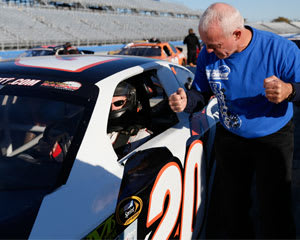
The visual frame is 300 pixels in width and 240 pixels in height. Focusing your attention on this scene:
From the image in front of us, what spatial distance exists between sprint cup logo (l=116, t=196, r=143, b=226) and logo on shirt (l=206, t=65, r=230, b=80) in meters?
0.88

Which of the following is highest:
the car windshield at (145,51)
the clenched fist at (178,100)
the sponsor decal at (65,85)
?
the sponsor decal at (65,85)

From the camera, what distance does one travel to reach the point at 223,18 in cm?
164

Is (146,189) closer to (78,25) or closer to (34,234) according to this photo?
(34,234)

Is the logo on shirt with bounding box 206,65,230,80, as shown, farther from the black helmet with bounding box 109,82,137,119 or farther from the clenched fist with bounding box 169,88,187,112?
the black helmet with bounding box 109,82,137,119

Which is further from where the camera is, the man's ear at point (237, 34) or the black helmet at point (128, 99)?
the black helmet at point (128, 99)

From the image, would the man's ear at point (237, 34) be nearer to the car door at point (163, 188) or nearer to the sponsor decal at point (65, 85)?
the car door at point (163, 188)

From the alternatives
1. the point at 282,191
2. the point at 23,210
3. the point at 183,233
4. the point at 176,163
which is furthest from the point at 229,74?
the point at 23,210

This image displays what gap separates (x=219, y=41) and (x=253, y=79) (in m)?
0.31

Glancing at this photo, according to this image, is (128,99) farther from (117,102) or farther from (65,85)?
(65,85)

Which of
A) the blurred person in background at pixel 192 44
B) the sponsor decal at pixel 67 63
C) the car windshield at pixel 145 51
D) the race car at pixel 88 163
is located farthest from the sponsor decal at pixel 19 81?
the blurred person in background at pixel 192 44

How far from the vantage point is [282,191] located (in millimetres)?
1983

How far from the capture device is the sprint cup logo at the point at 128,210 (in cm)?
139

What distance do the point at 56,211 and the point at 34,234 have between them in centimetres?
13

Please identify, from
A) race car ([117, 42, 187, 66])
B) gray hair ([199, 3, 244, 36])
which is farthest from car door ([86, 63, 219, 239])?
race car ([117, 42, 187, 66])
